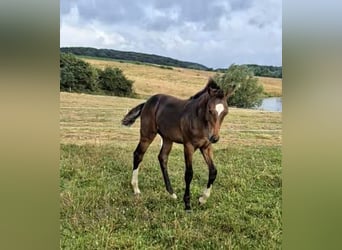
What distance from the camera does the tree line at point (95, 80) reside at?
2.16 meters

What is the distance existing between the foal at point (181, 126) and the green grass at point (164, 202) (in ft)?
0.11

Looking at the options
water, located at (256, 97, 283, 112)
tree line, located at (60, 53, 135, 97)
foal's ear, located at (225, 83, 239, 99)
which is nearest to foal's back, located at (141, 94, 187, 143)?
tree line, located at (60, 53, 135, 97)

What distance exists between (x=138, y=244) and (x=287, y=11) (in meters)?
1.43

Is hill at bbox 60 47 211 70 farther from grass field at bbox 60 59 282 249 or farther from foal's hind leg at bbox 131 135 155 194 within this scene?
foal's hind leg at bbox 131 135 155 194

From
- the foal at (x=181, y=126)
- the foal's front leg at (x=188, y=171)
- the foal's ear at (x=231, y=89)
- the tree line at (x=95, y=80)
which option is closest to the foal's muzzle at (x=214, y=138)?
the foal at (x=181, y=126)

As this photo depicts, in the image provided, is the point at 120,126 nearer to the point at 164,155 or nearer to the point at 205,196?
the point at 164,155

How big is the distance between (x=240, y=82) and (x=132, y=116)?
626 millimetres

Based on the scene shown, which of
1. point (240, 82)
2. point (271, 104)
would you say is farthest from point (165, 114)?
point (271, 104)

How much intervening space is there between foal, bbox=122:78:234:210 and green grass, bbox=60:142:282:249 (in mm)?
34

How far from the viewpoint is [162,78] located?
230 cm

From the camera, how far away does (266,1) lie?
86.2 inches
